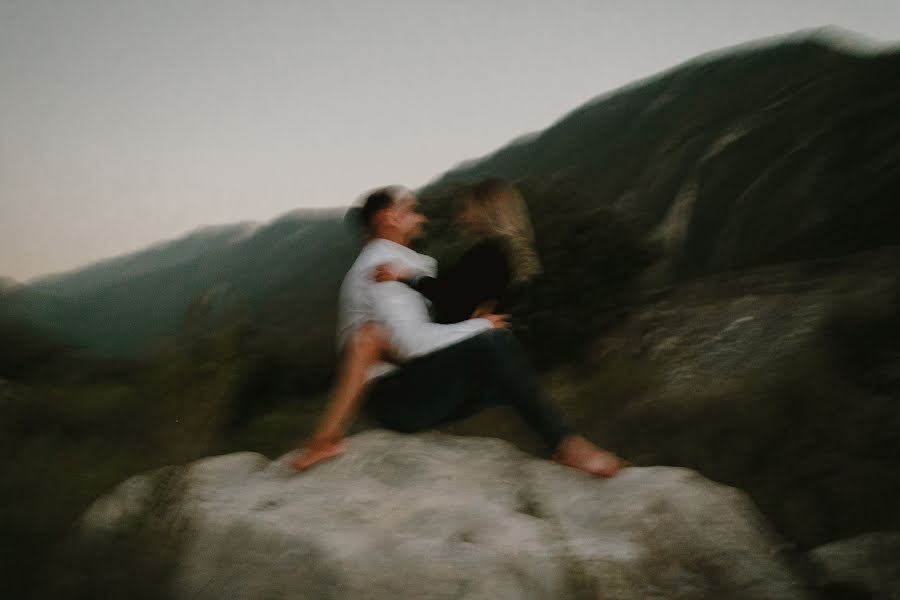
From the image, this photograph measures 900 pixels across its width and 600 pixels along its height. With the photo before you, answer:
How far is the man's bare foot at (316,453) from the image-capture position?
330 centimetres

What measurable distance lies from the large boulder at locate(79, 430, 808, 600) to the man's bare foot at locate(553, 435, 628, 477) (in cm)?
6

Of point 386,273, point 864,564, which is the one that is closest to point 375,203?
point 386,273

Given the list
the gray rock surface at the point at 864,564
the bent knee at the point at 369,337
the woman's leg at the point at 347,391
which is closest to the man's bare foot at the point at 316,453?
the woman's leg at the point at 347,391

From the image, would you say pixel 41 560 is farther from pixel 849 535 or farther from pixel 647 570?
pixel 849 535

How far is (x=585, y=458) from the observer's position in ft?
10.7

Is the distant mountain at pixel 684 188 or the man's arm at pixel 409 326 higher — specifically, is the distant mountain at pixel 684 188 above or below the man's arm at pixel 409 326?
below

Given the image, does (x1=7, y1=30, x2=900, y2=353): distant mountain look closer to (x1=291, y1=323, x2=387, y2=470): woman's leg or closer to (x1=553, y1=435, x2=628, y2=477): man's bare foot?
(x1=291, y1=323, x2=387, y2=470): woman's leg

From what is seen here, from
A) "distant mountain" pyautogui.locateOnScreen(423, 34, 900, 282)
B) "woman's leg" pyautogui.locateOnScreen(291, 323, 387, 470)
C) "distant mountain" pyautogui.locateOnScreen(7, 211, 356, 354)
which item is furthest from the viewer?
"distant mountain" pyautogui.locateOnScreen(423, 34, 900, 282)

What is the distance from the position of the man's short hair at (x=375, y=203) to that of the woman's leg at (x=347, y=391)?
627 millimetres

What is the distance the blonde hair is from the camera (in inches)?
130

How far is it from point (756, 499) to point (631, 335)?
3895 mm

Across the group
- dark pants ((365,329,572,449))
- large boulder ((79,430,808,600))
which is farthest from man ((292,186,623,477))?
large boulder ((79,430,808,600))

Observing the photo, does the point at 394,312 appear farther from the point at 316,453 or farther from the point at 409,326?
the point at 316,453

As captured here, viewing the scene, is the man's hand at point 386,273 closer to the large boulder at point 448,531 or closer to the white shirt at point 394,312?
the white shirt at point 394,312
